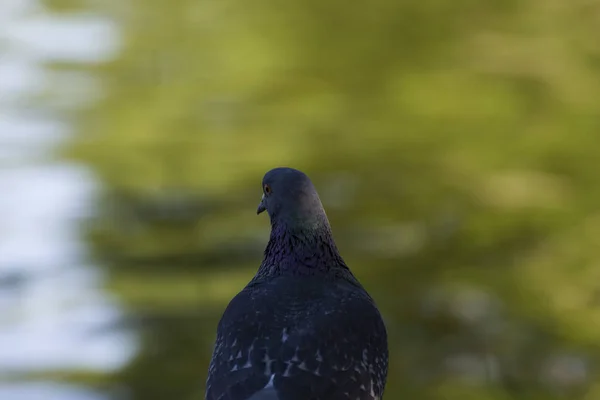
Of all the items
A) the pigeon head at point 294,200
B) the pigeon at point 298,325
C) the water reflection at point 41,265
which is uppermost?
the water reflection at point 41,265

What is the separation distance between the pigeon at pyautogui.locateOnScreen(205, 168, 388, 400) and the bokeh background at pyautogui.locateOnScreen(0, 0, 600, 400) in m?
5.59

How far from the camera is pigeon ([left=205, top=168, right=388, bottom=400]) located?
4605mm

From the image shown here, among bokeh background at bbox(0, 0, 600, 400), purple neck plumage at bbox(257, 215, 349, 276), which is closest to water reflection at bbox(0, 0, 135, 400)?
bokeh background at bbox(0, 0, 600, 400)

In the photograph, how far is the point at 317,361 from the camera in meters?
4.68

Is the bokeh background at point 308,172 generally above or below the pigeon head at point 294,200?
above

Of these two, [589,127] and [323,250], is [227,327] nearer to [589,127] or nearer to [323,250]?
[323,250]

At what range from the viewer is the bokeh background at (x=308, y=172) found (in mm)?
11539

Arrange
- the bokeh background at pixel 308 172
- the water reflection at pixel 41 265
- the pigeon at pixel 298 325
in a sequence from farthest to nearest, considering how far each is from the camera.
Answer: the bokeh background at pixel 308 172 → the water reflection at pixel 41 265 → the pigeon at pixel 298 325

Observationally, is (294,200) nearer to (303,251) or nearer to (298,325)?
(303,251)

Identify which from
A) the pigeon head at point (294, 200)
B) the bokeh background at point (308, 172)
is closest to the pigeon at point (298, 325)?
the pigeon head at point (294, 200)

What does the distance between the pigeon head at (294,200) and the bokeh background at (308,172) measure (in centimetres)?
560

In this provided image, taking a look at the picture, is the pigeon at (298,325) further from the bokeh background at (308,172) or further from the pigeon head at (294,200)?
→ the bokeh background at (308,172)

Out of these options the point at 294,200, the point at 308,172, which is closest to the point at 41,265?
the point at 308,172

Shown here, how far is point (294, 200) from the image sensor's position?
211 inches
